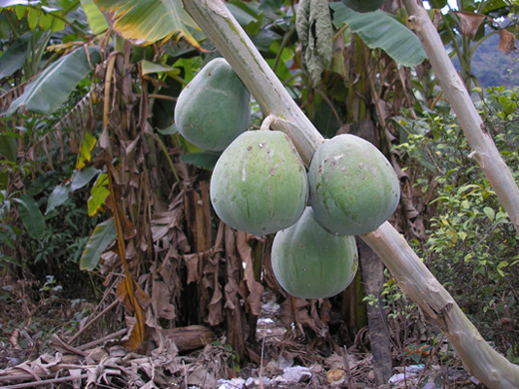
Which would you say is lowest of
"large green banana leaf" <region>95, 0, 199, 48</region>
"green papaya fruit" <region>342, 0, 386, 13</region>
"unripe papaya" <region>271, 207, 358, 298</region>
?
"unripe papaya" <region>271, 207, 358, 298</region>

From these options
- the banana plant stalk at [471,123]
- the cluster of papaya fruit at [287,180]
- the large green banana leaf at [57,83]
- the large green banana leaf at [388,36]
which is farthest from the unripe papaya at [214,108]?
the large green banana leaf at [57,83]

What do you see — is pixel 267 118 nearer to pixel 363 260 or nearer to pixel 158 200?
pixel 363 260

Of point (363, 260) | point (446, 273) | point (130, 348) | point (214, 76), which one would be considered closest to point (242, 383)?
point (130, 348)

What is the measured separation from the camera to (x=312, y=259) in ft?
3.39

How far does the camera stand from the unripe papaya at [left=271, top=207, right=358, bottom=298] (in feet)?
3.42

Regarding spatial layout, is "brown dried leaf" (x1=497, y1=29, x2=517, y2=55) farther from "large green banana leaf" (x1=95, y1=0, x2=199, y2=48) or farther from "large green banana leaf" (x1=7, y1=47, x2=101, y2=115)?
"large green banana leaf" (x1=7, y1=47, x2=101, y2=115)

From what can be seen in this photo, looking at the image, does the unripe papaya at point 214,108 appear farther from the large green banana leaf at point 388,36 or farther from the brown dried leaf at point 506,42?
the large green banana leaf at point 388,36

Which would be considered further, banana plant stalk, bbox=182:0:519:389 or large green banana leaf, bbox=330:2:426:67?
large green banana leaf, bbox=330:2:426:67

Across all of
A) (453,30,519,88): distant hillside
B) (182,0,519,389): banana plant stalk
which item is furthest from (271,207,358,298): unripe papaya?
(453,30,519,88): distant hillside

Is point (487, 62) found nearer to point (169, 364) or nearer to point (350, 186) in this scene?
point (169, 364)

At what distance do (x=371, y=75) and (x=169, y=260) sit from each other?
2017 mm

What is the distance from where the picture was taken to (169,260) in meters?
3.30

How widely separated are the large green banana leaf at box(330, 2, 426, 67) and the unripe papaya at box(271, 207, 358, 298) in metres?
1.96

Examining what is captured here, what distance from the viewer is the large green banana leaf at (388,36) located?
2744 mm
